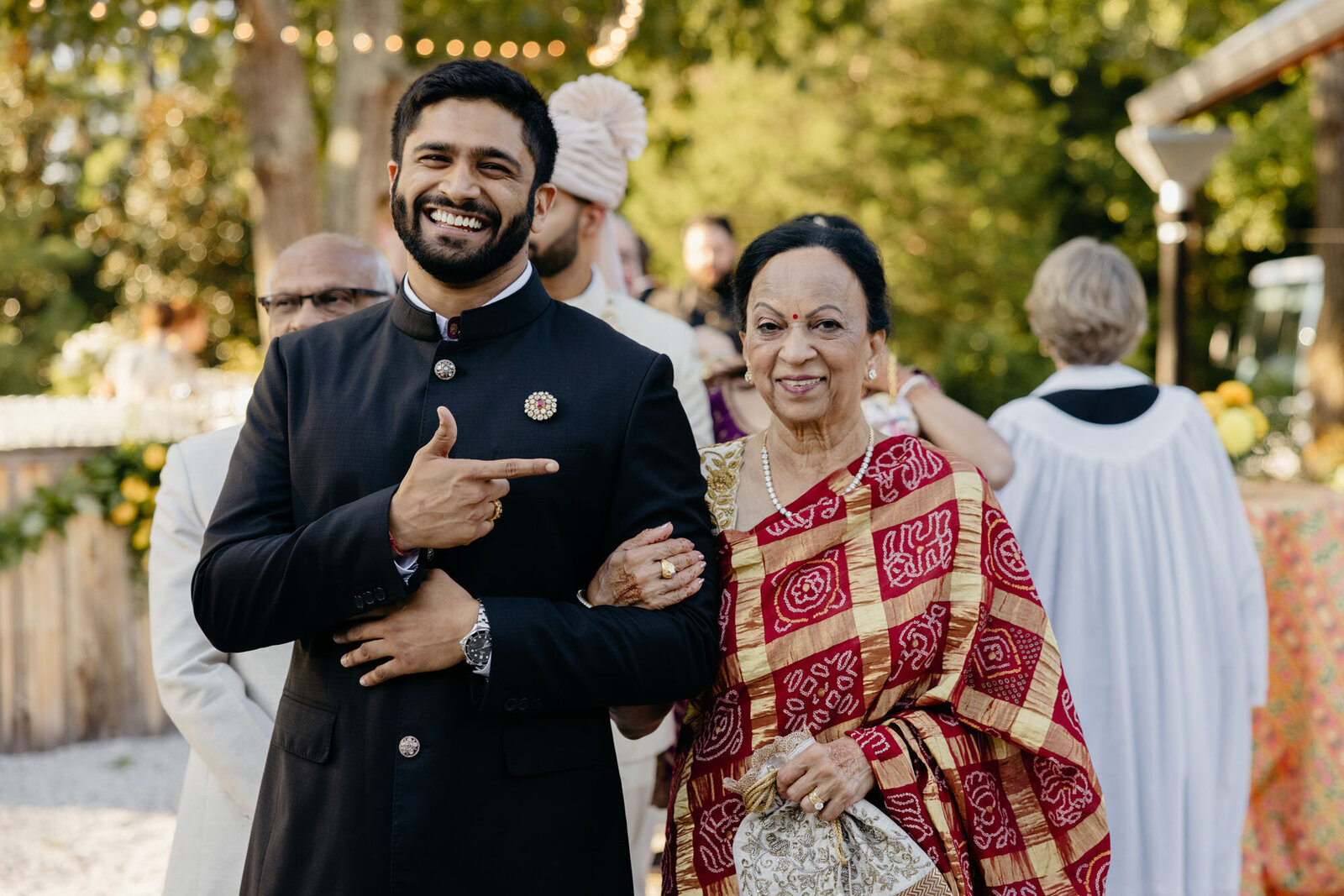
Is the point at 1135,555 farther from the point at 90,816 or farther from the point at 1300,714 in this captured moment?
→ the point at 90,816

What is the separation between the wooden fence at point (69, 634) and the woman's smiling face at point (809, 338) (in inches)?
205

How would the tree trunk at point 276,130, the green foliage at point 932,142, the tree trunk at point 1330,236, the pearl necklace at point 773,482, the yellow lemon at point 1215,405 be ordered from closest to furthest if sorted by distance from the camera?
1. the pearl necklace at point 773,482
2. the yellow lemon at point 1215,405
3. the tree trunk at point 276,130
4. the tree trunk at point 1330,236
5. the green foliage at point 932,142

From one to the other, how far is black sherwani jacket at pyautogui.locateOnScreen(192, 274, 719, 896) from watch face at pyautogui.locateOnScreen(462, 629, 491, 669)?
3cm

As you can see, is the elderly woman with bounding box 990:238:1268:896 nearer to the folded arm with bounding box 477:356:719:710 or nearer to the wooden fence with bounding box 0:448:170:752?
the folded arm with bounding box 477:356:719:710

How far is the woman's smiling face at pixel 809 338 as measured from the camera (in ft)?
7.69

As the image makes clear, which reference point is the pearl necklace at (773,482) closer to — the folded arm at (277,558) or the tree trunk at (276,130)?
the folded arm at (277,558)

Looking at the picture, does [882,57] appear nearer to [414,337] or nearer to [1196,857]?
[1196,857]

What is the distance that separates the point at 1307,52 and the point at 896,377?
5962 millimetres

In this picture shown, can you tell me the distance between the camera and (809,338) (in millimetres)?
2344

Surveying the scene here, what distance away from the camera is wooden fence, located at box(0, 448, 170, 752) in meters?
6.39

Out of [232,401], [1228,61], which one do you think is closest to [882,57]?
[1228,61]

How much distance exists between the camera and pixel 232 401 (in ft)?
22.1

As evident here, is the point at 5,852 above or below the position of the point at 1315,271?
below

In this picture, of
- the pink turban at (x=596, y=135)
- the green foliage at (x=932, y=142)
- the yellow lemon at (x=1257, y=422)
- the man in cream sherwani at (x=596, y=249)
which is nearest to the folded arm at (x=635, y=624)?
the man in cream sherwani at (x=596, y=249)
